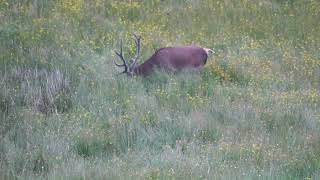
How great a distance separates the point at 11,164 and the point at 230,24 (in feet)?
26.5

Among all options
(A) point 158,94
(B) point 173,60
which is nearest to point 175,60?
(B) point 173,60

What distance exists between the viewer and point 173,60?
1226 cm

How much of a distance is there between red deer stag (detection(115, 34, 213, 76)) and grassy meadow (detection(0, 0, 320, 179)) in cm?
26

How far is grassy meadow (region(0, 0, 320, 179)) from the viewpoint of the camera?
8297 mm

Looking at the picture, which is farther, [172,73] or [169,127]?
[172,73]

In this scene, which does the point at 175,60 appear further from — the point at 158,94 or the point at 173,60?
the point at 158,94

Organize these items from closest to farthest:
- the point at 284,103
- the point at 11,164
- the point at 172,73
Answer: the point at 11,164 < the point at 284,103 < the point at 172,73

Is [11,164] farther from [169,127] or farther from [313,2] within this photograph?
[313,2]

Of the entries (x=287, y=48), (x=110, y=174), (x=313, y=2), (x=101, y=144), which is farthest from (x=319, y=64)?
(x=110, y=174)

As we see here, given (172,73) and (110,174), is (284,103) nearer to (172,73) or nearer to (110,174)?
(172,73)

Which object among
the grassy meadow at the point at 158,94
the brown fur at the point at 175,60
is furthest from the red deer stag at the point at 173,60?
the grassy meadow at the point at 158,94

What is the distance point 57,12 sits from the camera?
Answer: 1500 centimetres

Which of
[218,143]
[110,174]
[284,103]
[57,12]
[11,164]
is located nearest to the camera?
[110,174]

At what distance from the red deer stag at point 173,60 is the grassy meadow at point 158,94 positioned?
26cm
